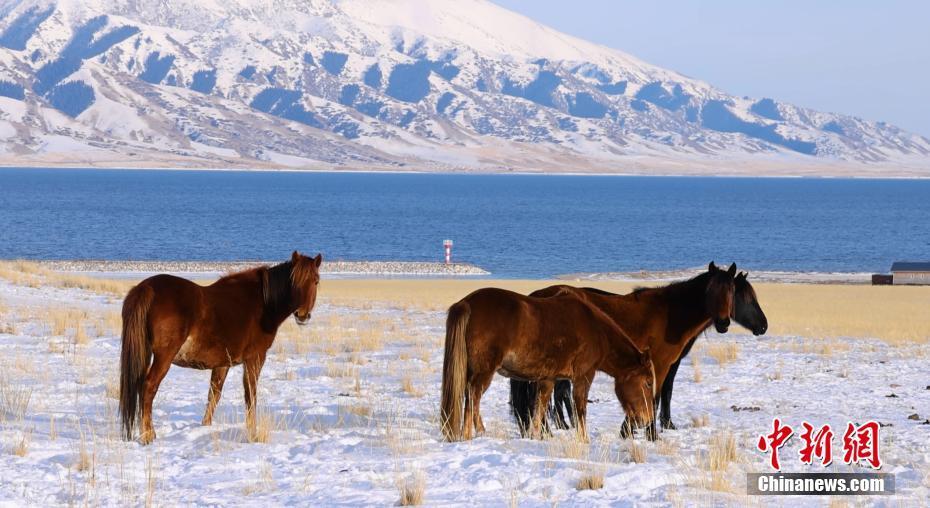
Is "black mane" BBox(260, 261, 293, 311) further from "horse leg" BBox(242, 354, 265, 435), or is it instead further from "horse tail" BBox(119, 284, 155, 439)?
"horse tail" BBox(119, 284, 155, 439)

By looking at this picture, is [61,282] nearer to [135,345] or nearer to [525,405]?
[135,345]

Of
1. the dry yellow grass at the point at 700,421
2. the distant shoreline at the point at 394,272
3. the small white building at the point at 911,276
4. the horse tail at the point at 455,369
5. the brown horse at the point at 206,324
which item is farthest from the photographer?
the distant shoreline at the point at 394,272

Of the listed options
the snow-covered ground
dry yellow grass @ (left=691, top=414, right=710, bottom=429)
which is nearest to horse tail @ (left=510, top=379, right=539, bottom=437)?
the snow-covered ground

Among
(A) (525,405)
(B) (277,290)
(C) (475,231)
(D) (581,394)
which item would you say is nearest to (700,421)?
(A) (525,405)

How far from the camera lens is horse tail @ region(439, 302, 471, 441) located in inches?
378

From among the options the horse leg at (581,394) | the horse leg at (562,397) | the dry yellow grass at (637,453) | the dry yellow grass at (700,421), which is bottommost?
the dry yellow grass at (700,421)

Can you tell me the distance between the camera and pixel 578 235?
10619cm

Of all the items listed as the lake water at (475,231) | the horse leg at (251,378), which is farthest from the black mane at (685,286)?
the lake water at (475,231)

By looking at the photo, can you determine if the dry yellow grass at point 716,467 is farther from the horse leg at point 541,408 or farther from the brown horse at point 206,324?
the brown horse at point 206,324

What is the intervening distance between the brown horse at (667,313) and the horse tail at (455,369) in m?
1.45

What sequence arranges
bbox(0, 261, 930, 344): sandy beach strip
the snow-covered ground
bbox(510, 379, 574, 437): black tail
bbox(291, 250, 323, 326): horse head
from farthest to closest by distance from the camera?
bbox(0, 261, 930, 344): sandy beach strip → bbox(510, 379, 574, 437): black tail → bbox(291, 250, 323, 326): horse head → the snow-covered ground

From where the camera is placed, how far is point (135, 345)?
382 inches

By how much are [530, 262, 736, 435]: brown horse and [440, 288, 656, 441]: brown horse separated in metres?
0.77

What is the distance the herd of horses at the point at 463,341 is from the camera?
969 cm
